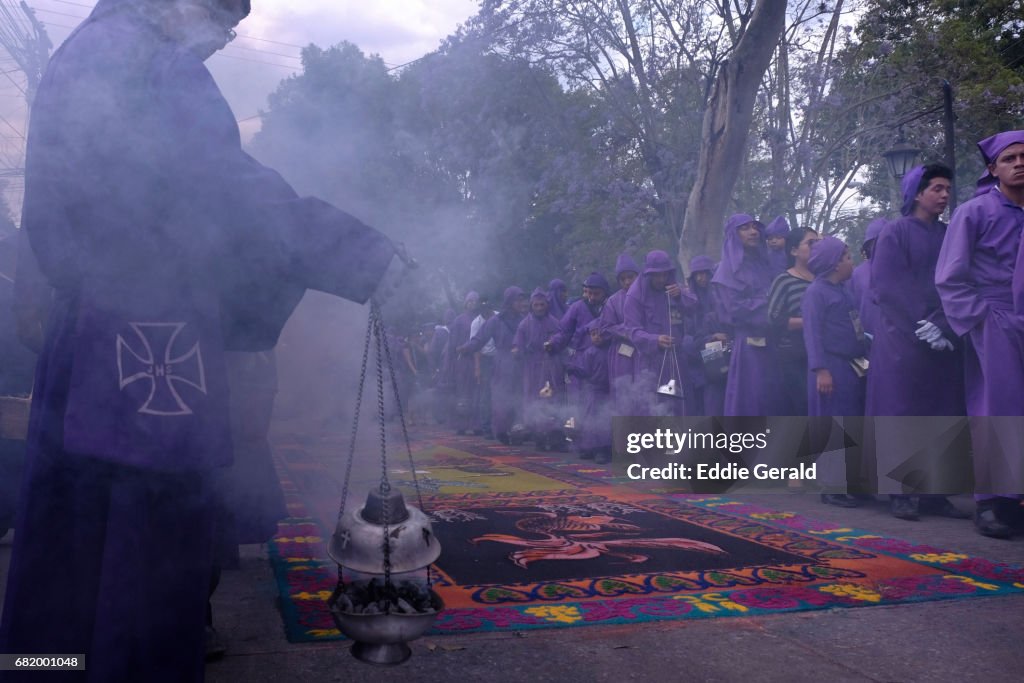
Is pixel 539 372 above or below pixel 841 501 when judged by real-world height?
above

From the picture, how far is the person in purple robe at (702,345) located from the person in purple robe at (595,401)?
3.02 ft

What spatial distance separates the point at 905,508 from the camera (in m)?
5.20

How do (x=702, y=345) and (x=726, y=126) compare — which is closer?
(x=702, y=345)

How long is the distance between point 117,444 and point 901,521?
14.5 feet

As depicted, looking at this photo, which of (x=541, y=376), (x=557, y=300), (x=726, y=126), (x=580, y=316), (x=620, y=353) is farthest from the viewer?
(x=557, y=300)

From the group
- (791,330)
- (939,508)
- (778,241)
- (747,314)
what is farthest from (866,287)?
(939,508)

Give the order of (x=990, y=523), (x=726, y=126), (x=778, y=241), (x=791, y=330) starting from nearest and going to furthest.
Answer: (x=990, y=523)
(x=791, y=330)
(x=778, y=241)
(x=726, y=126)

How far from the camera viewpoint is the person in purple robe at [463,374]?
530 inches

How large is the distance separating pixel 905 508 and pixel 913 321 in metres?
1.04

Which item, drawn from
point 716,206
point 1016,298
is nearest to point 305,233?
point 1016,298

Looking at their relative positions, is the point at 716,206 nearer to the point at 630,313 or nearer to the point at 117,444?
the point at 630,313

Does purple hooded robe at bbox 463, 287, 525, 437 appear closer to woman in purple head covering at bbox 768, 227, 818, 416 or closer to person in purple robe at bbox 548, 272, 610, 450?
person in purple robe at bbox 548, 272, 610, 450

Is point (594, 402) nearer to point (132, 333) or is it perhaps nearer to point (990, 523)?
point (990, 523)

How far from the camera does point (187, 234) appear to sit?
1.95 meters
